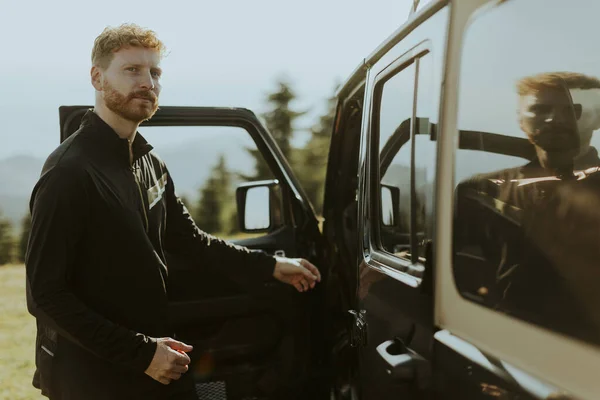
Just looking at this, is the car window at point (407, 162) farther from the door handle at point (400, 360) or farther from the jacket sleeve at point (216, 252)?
the jacket sleeve at point (216, 252)

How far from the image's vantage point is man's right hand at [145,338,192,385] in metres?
2.30

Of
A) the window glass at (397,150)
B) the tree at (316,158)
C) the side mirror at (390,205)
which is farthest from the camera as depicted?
the tree at (316,158)

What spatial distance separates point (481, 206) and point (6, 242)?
3499cm

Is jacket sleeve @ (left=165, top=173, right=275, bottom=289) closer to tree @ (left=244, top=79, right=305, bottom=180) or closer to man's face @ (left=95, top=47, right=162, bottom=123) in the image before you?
man's face @ (left=95, top=47, right=162, bottom=123)

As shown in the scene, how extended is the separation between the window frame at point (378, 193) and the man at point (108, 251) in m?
0.76

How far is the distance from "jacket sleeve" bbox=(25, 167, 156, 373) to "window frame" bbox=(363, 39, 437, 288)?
33.3 inches

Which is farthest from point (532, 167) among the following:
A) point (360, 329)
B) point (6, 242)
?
point (6, 242)

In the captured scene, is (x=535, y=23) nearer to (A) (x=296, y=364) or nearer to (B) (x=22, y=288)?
(A) (x=296, y=364)

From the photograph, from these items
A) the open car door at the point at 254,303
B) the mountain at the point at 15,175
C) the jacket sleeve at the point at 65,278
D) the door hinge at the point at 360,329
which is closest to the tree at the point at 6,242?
the mountain at the point at 15,175

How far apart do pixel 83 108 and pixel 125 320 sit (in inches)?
53.8

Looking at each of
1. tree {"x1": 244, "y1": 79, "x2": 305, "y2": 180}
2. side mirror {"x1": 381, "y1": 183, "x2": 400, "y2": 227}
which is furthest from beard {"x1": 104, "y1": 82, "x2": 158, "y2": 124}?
tree {"x1": 244, "y1": 79, "x2": 305, "y2": 180}

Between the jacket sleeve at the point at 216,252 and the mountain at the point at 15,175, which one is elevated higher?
the jacket sleeve at the point at 216,252

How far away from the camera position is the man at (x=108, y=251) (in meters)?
2.26

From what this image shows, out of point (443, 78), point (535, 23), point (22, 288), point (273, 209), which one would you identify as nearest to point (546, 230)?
point (535, 23)
